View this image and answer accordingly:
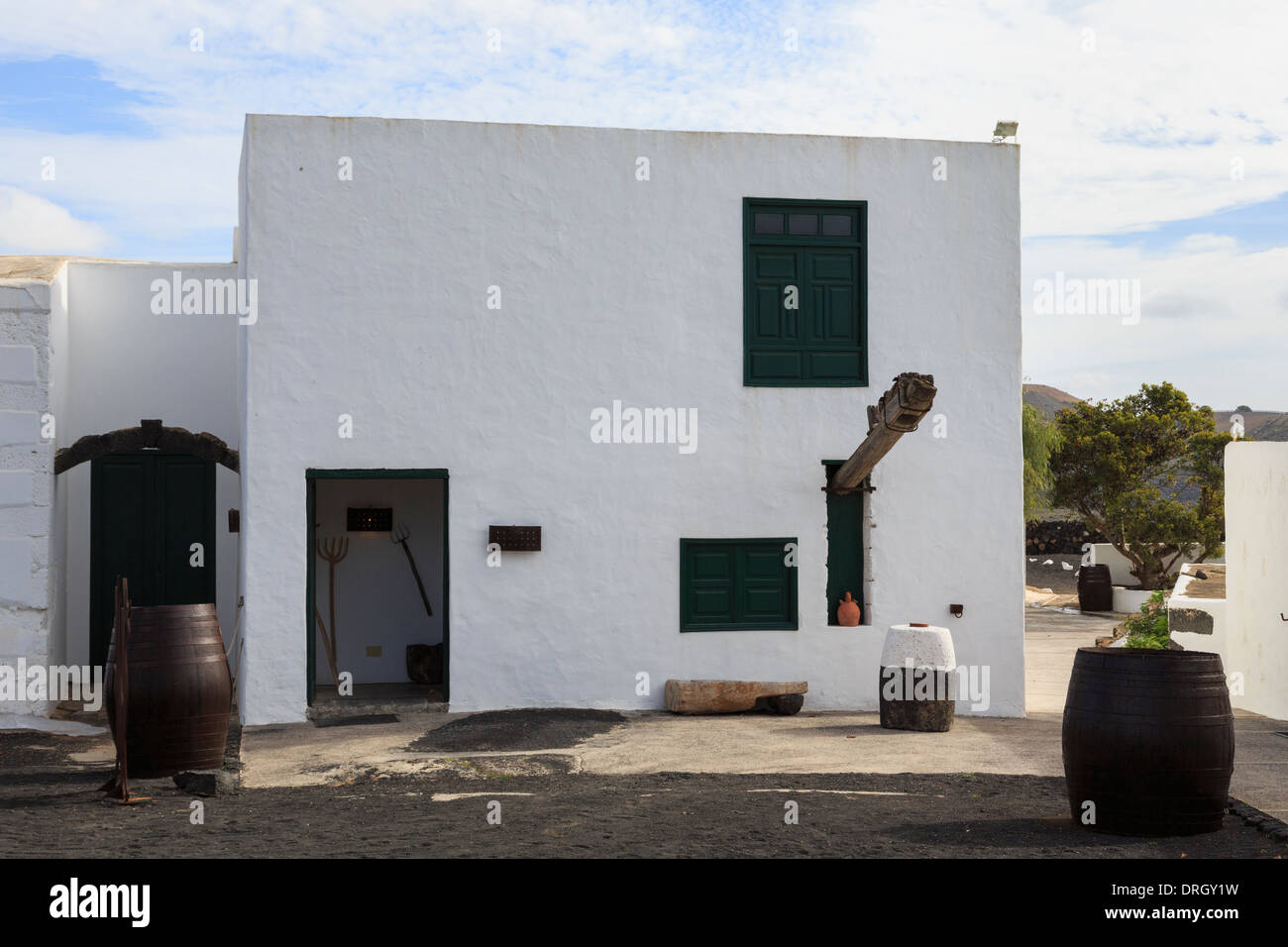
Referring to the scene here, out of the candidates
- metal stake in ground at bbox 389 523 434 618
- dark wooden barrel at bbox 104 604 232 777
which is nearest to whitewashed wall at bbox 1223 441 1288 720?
metal stake in ground at bbox 389 523 434 618

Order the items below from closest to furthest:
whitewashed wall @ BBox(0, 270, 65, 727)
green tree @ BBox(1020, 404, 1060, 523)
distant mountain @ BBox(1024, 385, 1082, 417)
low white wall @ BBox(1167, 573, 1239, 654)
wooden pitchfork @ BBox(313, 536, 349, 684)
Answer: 1. whitewashed wall @ BBox(0, 270, 65, 727)
2. wooden pitchfork @ BBox(313, 536, 349, 684)
3. low white wall @ BBox(1167, 573, 1239, 654)
4. green tree @ BBox(1020, 404, 1060, 523)
5. distant mountain @ BBox(1024, 385, 1082, 417)

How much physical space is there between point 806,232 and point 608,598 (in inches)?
151

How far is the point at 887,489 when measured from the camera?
1198 centimetres

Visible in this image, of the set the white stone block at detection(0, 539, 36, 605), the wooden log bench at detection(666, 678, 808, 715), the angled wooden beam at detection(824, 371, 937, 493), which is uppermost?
the angled wooden beam at detection(824, 371, 937, 493)

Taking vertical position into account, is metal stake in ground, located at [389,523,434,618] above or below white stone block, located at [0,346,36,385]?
below

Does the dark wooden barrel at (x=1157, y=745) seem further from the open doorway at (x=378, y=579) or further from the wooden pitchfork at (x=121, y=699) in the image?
the open doorway at (x=378, y=579)

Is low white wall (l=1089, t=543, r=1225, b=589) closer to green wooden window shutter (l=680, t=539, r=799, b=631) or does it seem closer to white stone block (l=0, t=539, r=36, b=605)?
green wooden window shutter (l=680, t=539, r=799, b=631)

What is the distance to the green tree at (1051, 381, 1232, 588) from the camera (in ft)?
89.6

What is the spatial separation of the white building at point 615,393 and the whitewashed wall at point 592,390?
2cm

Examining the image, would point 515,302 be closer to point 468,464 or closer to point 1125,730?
point 468,464

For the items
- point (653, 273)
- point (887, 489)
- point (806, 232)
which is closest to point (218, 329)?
point (653, 273)

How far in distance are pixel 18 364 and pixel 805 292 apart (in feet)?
23.2

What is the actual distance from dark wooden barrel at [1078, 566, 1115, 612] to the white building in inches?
658

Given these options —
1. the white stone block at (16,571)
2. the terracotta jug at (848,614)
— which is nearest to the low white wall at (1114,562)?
the terracotta jug at (848,614)
